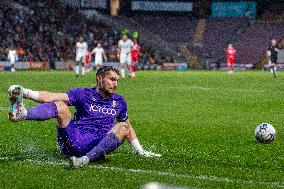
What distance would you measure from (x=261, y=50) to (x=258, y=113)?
56.2 meters

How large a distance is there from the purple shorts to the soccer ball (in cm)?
368

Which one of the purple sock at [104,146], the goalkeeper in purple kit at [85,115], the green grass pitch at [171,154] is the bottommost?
the green grass pitch at [171,154]

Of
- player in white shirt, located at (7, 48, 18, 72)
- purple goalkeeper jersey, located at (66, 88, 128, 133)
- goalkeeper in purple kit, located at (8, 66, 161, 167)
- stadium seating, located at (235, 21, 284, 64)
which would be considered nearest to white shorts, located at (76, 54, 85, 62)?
player in white shirt, located at (7, 48, 18, 72)

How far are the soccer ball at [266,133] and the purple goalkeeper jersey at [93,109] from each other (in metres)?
3.33

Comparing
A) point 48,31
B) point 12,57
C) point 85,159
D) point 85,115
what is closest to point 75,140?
point 85,159

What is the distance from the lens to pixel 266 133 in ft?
40.1

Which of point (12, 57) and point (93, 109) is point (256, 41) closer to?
point (12, 57)

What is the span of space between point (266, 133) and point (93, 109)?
3773 mm

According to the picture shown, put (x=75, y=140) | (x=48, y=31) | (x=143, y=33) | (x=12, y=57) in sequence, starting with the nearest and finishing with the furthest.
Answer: (x=75, y=140) < (x=12, y=57) < (x=48, y=31) < (x=143, y=33)

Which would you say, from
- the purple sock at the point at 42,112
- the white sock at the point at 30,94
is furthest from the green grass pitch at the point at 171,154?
the white sock at the point at 30,94

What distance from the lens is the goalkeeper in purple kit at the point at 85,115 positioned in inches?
349

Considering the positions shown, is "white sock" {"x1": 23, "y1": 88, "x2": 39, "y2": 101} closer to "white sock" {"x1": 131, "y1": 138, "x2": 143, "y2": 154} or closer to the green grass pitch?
the green grass pitch

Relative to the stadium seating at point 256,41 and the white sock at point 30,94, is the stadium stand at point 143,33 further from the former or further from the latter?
the white sock at point 30,94

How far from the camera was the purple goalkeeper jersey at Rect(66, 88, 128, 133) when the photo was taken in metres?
9.70
